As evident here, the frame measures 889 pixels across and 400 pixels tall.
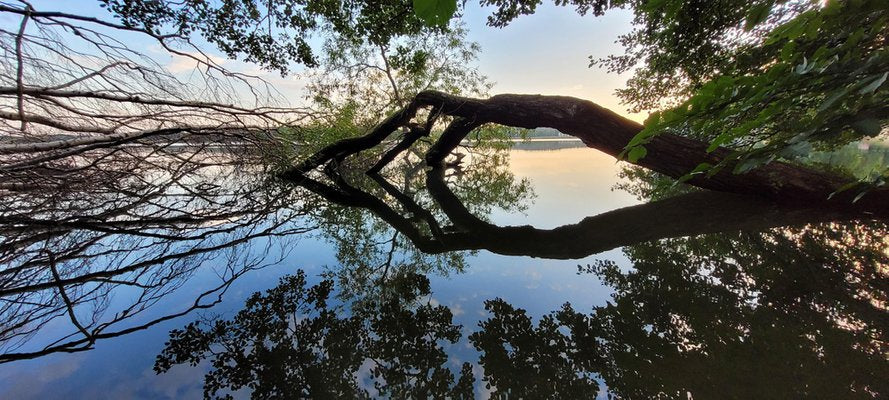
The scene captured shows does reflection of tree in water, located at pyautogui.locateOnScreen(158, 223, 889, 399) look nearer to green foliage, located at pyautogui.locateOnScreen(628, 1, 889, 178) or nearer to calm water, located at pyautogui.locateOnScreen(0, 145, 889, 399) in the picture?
calm water, located at pyautogui.locateOnScreen(0, 145, 889, 399)

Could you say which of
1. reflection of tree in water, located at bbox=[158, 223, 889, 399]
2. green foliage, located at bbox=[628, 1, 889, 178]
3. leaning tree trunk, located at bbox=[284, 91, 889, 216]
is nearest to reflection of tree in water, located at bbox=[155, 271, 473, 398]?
reflection of tree in water, located at bbox=[158, 223, 889, 399]

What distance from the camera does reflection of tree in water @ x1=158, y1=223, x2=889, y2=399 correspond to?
142 cm

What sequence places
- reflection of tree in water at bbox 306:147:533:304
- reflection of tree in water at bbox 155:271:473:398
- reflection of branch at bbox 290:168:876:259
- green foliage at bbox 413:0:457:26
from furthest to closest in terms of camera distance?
1. reflection of branch at bbox 290:168:876:259
2. reflection of tree in water at bbox 306:147:533:304
3. reflection of tree in water at bbox 155:271:473:398
4. green foliage at bbox 413:0:457:26

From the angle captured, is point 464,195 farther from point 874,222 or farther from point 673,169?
point 874,222

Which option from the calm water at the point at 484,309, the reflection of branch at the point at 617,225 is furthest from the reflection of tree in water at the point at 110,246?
the reflection of branch at the point at 617,225

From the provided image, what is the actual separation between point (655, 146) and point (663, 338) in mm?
2727

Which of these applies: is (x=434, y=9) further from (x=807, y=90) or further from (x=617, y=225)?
(x=617, y=225)

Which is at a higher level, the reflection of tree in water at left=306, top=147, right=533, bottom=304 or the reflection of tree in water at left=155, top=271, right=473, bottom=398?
the reflection of tree in water at left=306, top=147, right=533, bottom=304

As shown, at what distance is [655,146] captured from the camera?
3625mm

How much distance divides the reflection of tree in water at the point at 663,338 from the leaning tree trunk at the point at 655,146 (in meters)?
0.83

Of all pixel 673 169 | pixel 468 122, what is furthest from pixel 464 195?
pixel 673 169

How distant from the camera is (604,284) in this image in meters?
2.34

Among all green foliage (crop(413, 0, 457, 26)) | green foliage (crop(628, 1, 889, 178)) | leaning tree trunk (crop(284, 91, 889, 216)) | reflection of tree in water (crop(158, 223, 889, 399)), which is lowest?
reflection of tree in water (crop(158, 223, 889, 399))

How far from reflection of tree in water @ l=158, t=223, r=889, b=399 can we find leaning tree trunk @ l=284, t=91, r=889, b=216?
0.83 metres
